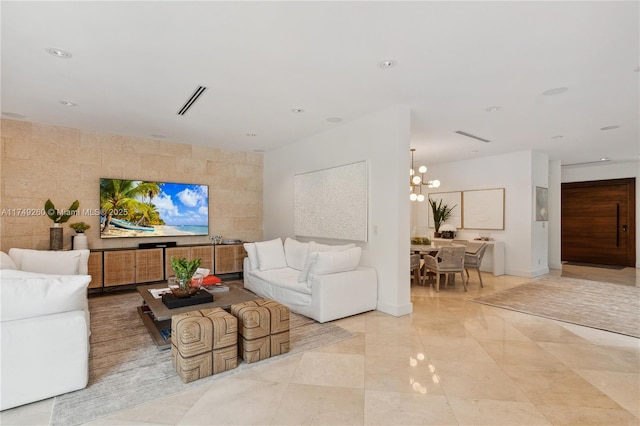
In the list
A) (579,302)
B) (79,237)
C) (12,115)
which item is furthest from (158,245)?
(579,302)

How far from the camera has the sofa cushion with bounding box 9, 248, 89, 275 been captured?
342 centimetres

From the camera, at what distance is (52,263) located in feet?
11.5

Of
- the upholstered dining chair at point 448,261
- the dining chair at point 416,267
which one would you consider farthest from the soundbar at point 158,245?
the upholstered dining chair at point 448,261

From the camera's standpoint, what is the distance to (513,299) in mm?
4980

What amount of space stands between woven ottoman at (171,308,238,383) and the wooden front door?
33.0 feet

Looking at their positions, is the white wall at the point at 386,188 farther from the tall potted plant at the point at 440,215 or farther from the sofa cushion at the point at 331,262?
the tall potted plant at the point at 440,215

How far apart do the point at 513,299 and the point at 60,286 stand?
5.61 meters

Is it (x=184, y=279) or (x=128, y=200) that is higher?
(x=128, y=200)

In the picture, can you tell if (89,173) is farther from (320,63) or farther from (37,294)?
(320,63)

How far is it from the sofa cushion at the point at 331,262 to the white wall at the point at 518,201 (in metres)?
4.56

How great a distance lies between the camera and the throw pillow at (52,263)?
3.42 m

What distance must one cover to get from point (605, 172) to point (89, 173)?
1166 centimetres

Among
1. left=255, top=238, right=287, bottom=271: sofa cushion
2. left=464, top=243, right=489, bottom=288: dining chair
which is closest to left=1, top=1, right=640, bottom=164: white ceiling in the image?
left=255, top=238, right=287, bottom=271: sofa cushion

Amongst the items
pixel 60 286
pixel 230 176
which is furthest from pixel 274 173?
pixel 60 286
